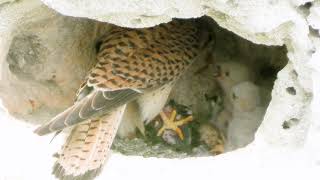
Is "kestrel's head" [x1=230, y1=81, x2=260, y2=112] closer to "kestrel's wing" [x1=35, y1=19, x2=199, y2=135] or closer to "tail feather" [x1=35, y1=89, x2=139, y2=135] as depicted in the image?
"kestrel's wing" [x1=35, y1=19, x2=199, y2=135]

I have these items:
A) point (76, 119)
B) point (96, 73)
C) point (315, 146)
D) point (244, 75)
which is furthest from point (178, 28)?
point (315, 146)

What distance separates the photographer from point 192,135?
4.58 m

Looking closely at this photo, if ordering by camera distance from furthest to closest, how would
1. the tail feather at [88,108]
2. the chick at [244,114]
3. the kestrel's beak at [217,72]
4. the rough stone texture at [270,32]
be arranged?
the kestrel's beak at [217,72] → the chick at [244,114] → the tail feather at [88,108] → the rough stone texture at [270,32]

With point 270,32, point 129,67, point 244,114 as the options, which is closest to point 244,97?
point 244,114

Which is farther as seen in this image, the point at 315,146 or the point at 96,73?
the point at 96,73

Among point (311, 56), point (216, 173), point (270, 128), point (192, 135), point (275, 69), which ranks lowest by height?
point (192, 135)

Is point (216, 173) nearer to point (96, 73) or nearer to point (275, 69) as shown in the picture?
point (96, 73)

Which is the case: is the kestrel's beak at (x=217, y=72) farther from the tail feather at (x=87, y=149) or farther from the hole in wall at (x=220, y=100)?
the tail feather at (x=87, y=149)

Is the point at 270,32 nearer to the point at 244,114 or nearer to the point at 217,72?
the point at 244,114

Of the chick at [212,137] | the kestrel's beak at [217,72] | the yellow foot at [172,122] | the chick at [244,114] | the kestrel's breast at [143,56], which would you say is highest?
the kestrel's breast at [143,56]

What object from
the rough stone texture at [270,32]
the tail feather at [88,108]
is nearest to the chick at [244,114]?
the tail feather at [88,108]

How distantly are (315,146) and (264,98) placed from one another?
56.7 inches

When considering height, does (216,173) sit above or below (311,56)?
below

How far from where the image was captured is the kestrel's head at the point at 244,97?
4.45 m
